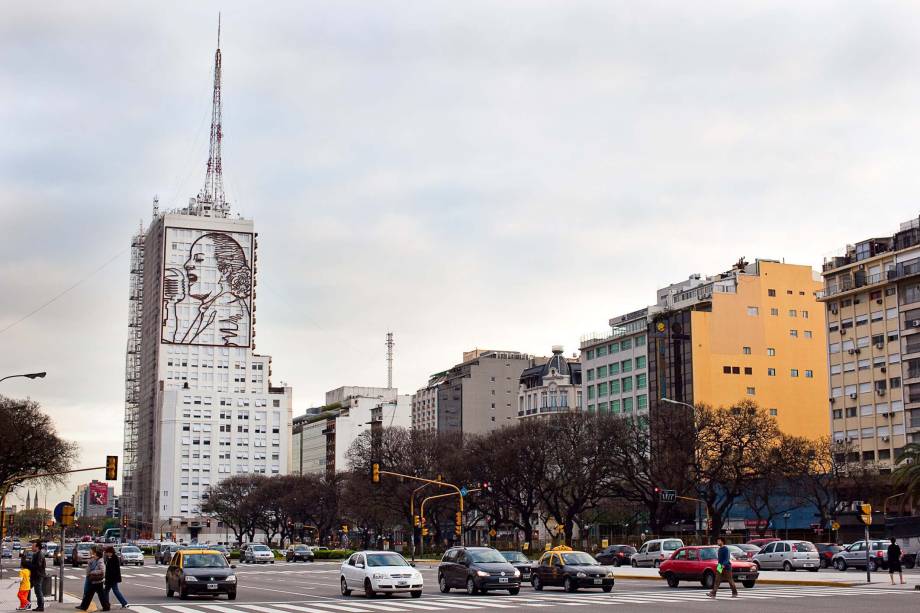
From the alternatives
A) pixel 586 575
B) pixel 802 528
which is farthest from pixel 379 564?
pixel 802 528

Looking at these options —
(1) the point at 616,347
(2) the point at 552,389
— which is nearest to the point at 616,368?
(1) the point at 616,347

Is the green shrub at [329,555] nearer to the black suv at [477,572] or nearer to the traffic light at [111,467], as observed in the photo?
the traffic light at [111,467]

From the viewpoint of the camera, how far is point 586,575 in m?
39.0

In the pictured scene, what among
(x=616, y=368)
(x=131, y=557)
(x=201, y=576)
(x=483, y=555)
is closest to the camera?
(x=201, y=576)

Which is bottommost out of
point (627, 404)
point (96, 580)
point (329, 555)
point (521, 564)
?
point (329, 555)

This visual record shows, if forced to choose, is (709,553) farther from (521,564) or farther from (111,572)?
(111,572)

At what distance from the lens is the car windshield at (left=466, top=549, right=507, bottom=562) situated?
38906 mm

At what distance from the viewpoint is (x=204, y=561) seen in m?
37.0

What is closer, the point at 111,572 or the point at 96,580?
the point at 96,580

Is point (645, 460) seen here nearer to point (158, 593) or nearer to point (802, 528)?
point (802, 528)

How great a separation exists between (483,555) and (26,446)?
5598 centimetres

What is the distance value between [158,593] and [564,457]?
178 ft

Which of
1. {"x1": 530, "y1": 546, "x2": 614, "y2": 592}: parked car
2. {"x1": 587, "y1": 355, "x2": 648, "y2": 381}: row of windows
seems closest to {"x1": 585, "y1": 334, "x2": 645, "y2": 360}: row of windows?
{"x1": 587, "y1": 355, "x2": 648, "y2": 381}: row of windows

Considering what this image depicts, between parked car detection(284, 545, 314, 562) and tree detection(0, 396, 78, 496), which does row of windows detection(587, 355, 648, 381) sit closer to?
parked car detection(284, 545, 314, 562)
